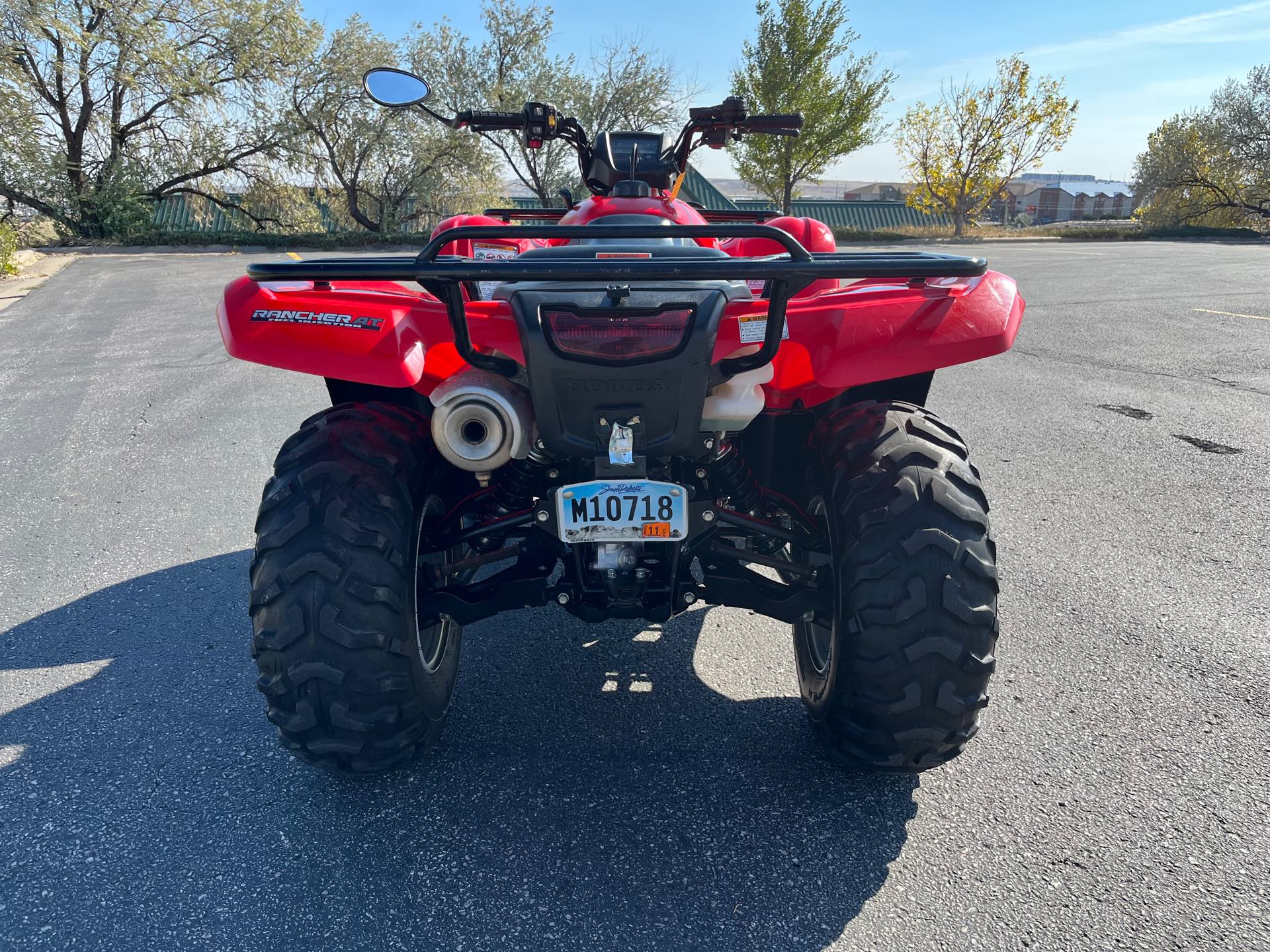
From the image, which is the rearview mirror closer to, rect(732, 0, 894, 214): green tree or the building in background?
rect(732, 0, 894, 214): green tree

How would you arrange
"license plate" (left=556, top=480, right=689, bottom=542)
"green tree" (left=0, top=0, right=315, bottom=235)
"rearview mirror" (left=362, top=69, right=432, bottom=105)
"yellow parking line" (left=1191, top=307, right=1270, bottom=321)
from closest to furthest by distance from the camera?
1. "license plate" (left=556, top=480, right=689, bottom=542)
2. "rearview mirror" (left=362, top=69, right=432, bottom=105)
3. "yellow parking line" (left=1191, top=307, right=1270, bottom=321)
4. "green tree" (left=0, top=0, right=315, bottom=235)

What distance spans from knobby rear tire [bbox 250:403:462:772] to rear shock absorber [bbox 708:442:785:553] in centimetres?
86

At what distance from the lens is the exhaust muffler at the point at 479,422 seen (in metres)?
1.80

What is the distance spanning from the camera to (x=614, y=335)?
1787 millimetres

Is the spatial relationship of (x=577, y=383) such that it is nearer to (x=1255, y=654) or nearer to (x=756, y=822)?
(x=756, y=822)

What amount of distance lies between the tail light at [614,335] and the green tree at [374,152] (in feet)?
80.7

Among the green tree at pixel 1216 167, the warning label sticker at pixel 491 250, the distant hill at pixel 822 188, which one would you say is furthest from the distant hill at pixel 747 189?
the warning label sticker at pixel 491 250

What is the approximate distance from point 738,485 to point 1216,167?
46.7 metres

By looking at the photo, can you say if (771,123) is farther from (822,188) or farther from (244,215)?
(822,188)

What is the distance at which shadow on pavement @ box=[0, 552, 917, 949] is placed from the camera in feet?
5.75

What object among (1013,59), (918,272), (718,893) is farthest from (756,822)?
(1013,59)

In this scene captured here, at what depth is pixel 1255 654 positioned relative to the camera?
2732 mm

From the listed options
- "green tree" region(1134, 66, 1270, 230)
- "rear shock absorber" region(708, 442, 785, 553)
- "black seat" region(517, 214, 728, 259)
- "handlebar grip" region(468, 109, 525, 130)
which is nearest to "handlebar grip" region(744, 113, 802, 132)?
"handlebar grip" region(468, 109, 525, 130)

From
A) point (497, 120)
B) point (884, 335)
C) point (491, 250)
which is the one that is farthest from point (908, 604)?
point (497, 120)
